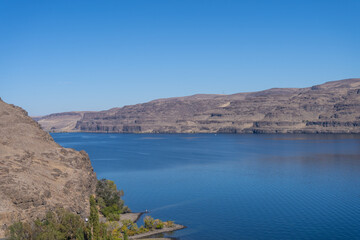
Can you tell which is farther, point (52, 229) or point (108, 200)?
point (108, 200)

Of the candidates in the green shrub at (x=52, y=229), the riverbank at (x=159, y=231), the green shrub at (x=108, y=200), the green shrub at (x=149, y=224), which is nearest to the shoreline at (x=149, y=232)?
the riverbank at (x=159, y=231)

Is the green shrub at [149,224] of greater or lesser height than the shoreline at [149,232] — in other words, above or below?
above

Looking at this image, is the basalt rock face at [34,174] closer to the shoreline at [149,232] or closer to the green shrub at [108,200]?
the green shrub at [108,200]

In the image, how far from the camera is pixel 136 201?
66.9 meters

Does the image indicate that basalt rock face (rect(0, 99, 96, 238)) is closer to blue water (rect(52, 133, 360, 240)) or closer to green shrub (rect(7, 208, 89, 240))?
green shrub (rect(7, 208, 89, 240))

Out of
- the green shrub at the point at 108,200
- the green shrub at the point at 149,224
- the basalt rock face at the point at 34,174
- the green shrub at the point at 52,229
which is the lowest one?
the green shrub at the point at 149,224

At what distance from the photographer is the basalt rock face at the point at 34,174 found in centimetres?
4072

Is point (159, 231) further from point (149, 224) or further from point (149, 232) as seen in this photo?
point (149, 224)

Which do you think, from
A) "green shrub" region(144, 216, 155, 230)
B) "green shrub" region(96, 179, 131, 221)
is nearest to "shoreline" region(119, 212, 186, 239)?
"green shrub" region(144, 216, 155, 230)

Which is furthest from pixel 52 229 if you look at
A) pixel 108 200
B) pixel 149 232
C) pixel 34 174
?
pixel 108 200

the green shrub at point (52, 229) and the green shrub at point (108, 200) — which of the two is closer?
the green shrub at point (52, 229)

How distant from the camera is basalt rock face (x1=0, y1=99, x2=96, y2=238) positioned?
40719 millimetres

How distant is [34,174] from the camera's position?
4738 centimetres

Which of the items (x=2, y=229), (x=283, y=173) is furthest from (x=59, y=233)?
(x=283, y=173)
